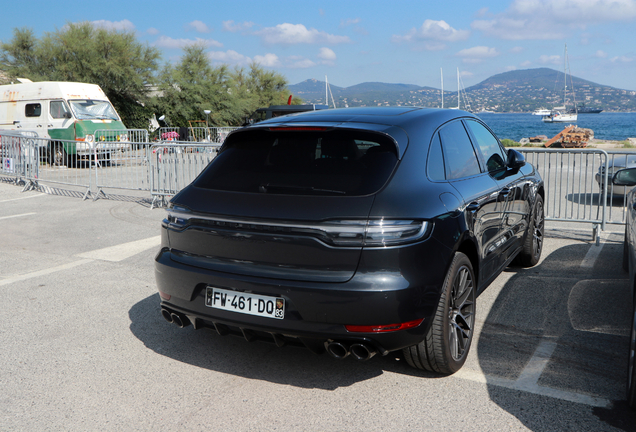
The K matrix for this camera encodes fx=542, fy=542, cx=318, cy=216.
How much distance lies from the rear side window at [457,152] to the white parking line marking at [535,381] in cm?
129

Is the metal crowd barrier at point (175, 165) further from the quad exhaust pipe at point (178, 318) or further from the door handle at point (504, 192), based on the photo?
the quad exhaust pipe at point (178, 318)

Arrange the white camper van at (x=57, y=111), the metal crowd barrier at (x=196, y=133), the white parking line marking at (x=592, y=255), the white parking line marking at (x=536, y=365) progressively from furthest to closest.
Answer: the metal crowd barrier at (x=196, y=133)
the white camper van at (x=57, y=111)
the white parking line marking at (x=592, y=255)
the white parking line marking at (x=536, y=365)

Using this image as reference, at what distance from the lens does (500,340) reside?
159 inches

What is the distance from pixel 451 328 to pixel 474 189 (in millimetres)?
1031

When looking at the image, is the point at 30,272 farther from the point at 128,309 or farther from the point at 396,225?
the point at 396,225

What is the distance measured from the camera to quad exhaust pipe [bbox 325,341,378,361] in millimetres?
2975

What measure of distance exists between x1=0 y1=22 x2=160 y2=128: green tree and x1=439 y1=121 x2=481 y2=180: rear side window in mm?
28962

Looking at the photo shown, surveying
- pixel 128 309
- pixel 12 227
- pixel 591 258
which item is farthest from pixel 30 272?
pixel 591 258

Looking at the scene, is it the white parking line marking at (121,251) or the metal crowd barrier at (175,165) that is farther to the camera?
the metal crowd barrier at (175,165)

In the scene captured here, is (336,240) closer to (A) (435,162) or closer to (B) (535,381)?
(A) (435,162)

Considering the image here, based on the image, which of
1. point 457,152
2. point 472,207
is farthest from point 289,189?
point 457,152

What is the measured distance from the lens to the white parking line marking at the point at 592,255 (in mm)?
6215

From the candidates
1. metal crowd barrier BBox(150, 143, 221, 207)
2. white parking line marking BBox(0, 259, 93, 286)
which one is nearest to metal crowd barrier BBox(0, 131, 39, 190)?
metal crowd barrier BBox(150, 143, 221, 207)

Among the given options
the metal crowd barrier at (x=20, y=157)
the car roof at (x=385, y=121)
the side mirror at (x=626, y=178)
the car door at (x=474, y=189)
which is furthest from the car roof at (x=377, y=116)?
the metal crowd barrier at (x=20, y=157)
